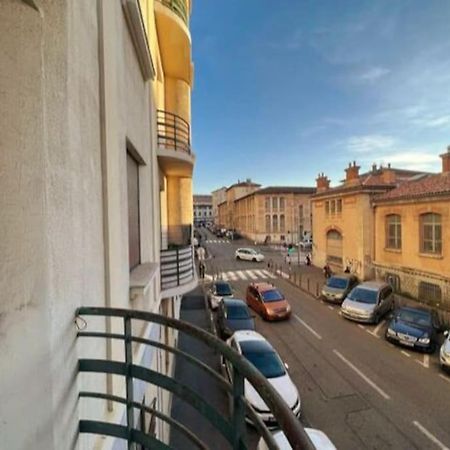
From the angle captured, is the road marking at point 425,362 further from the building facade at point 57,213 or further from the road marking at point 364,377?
the building facade at point 57,213

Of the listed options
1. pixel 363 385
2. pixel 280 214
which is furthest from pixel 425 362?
pixel 280 214

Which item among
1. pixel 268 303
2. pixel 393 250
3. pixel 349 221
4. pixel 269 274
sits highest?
pixel 349 221

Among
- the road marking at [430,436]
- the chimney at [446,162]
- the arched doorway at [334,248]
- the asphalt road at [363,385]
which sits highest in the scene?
the chimney at [446,162]

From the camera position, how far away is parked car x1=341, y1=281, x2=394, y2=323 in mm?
14328

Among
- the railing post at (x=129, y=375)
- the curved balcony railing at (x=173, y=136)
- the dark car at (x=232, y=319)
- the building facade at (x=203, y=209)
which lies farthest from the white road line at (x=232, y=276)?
the building facade at (x=203, y=209)

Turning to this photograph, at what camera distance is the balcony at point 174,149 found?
7385mm

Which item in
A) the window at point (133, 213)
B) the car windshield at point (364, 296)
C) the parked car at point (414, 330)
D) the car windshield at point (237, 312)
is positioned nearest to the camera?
the window at point (133, 213)

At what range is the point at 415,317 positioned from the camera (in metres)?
12.4

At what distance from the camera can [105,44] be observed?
2.96m

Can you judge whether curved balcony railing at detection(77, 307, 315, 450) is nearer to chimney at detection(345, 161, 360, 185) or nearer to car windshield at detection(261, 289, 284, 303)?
car windshield at detection(261, 289, 284, 303)

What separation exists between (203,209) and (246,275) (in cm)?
9898

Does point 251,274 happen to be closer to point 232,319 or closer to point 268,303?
point 268,303

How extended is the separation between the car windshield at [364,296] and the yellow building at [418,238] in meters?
3.71

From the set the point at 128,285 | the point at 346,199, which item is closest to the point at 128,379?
the point at 128,285
